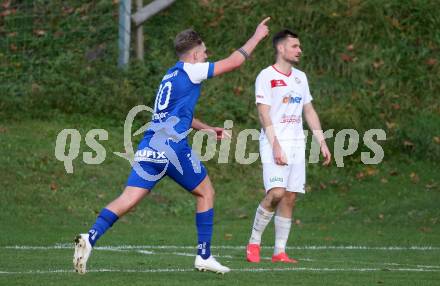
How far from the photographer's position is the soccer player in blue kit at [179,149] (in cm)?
877

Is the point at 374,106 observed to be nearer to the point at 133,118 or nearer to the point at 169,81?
the point at 133,118

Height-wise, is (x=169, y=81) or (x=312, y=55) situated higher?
(x=312, y=55)

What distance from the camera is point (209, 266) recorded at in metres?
8.89

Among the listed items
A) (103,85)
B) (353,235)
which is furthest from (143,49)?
(353,235)

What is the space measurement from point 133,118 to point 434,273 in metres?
9.18

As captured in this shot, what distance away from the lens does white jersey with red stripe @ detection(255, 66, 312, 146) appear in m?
10.6

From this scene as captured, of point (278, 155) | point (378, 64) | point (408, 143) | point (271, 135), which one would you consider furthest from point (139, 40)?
point (278, 155)

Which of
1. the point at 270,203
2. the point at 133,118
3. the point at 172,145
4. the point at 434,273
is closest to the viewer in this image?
the point at 172,145

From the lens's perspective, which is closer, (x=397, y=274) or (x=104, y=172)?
(x=397, y=274)

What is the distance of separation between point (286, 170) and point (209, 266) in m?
1.94

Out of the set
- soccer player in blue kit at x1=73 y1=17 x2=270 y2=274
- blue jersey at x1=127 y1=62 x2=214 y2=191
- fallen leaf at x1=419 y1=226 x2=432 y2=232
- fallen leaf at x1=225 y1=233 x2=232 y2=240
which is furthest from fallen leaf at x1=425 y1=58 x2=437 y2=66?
blue jersey at x1=127 y1=62 x2=214 y2=191

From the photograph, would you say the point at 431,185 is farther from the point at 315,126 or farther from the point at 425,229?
the point at 315,126

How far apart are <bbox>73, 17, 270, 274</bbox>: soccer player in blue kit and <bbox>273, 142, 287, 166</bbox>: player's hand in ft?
5.08

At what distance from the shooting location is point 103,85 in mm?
18453
